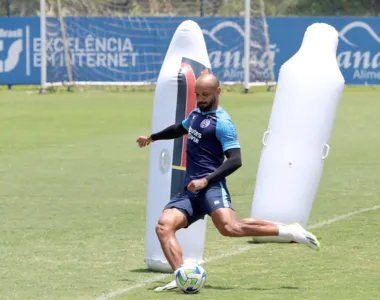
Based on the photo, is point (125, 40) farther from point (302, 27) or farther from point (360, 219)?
point (360, 219)

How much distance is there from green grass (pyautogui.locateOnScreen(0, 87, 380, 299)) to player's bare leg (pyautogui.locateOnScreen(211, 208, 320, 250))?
402 mm

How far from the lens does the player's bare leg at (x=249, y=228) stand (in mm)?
9508

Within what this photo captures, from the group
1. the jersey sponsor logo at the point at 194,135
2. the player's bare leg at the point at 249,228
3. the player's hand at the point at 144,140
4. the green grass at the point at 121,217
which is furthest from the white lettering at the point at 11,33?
the player's bare leg at the point at 249,228

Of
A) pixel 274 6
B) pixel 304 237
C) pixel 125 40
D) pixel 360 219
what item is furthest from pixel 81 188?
pixel 274 6

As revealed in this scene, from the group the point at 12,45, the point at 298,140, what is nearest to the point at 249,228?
the point at 298,140

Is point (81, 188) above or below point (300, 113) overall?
below

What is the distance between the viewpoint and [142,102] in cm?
3181

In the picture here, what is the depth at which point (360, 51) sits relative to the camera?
36188 mm

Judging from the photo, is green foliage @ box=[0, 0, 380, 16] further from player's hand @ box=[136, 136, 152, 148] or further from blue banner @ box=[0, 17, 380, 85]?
player's hand @ box=[136, 136, 152, 148]

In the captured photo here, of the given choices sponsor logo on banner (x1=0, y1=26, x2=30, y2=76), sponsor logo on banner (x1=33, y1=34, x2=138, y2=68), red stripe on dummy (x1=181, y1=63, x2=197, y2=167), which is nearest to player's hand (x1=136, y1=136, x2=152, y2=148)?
red stripe on dummy (x1=181, y1=63, x2=197, y2=167)

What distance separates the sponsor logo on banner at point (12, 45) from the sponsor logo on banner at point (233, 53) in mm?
5865

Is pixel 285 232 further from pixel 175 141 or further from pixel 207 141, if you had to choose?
pixel 175 141

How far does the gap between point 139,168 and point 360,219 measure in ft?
19.3

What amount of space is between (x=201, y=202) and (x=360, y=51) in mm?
27305
